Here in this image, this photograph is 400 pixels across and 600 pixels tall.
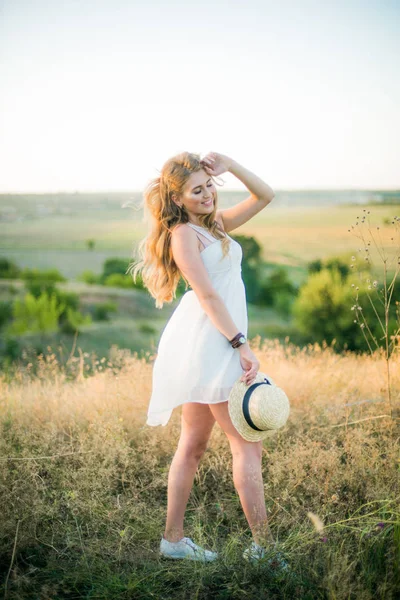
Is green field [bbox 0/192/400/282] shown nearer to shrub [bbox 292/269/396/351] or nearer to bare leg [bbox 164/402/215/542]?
shrub [bbox 292/269/396/351]

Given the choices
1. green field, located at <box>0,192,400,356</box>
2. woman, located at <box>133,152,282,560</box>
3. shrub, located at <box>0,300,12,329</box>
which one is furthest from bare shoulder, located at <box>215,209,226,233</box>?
shrub, located at <box>0,300,12,329</box>

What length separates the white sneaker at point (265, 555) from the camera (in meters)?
2.24

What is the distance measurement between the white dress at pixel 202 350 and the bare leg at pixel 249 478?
115mm

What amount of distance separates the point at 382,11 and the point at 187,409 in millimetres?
7263

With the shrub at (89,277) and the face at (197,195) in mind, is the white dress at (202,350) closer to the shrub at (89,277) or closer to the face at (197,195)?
the face at (197,195)

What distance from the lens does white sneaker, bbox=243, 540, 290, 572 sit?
2242 mm

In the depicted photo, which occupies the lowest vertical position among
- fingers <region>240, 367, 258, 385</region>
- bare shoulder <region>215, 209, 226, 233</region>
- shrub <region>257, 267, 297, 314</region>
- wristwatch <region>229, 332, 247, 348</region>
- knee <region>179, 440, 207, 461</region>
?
shrub <region>257, 267, 297, 314</region>

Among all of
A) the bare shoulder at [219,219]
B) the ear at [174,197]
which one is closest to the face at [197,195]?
the ear at [174,197]

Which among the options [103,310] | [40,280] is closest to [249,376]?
[103,310]

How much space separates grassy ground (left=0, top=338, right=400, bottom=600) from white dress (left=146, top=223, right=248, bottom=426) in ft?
2.41

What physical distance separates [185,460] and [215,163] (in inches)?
57.7

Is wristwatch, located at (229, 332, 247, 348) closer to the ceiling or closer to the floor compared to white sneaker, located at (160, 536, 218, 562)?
closer to the ceiling

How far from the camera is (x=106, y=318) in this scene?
21.9m

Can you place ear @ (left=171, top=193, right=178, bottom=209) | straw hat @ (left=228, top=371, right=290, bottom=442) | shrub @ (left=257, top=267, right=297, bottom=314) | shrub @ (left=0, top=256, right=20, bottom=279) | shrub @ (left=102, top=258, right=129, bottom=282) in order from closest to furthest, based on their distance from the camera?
straw hat @ (left=228, top=371, right=290, bottom=442)
ear @ (left=171, top=193, right=178, bottom=209)
shrub @ (left=0, top=256, right=20, bottom=279)
shrub @ (left=257, top=267, right=297, bottom=314)
shrub @ (left=102, top=258, right=129, bottom=282)
